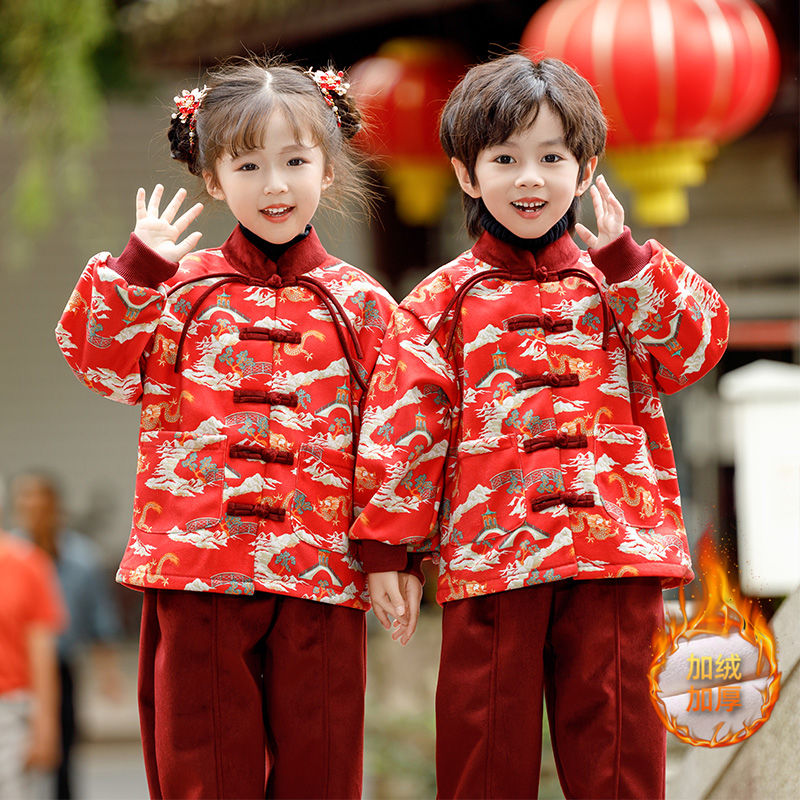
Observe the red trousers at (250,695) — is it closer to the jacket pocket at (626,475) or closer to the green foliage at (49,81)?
the jacket pocket at (626,475)

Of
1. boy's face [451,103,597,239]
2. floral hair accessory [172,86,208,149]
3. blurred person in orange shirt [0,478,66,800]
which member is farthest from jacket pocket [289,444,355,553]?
blurred person in orange shirt [0,478,66,800]

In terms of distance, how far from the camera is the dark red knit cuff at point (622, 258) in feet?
6.32

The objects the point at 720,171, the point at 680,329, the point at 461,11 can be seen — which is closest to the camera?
the point at 680,329

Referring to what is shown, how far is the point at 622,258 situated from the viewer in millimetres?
1929

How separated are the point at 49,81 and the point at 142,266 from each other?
2.69 metres

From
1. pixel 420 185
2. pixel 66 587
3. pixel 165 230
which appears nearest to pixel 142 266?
pixel 165 230

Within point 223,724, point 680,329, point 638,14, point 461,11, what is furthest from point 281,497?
point 461,11

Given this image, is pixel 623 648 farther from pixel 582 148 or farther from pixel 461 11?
pixel 461 11

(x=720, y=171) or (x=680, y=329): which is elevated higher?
(x=720, y=171)

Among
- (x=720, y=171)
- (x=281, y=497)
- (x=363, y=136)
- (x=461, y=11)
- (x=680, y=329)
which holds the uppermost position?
(x=461, y=11)

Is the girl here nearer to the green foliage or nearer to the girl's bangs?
the girl's bangs

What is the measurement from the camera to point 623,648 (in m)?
1.98

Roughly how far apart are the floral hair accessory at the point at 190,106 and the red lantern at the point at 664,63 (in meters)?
1.56

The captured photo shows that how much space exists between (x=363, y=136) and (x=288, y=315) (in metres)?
0.41
